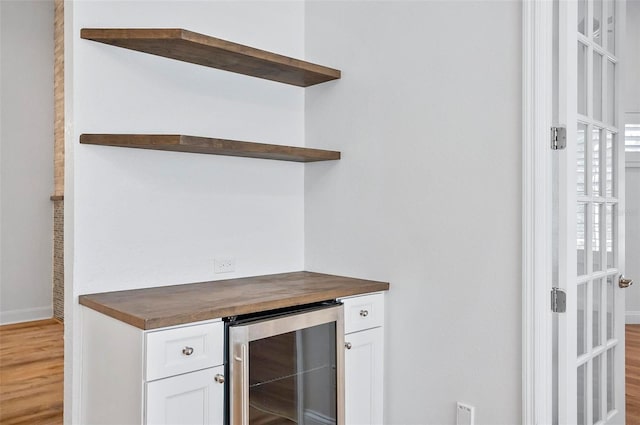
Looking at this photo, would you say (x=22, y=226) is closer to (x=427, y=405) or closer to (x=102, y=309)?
(x=102, y=309)

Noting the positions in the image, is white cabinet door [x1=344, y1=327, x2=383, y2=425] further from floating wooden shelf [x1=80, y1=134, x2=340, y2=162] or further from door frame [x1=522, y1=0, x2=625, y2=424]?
floating wooden shelf [x1=80, y1=134, x2=340, y2=162]

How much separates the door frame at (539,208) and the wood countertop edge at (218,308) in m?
0.71

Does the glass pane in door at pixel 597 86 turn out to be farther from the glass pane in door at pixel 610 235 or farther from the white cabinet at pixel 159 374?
the white cabinet at pixel 159 374

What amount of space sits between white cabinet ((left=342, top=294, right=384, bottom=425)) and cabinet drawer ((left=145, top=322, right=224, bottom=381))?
0.65 meters

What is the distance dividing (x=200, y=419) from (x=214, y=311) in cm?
36

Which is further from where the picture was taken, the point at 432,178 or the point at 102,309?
the point at 432,178

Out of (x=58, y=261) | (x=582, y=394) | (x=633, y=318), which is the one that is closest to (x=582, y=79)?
(x=582, y=394)

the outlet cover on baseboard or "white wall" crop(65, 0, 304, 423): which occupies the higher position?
"white wall" crop(65, 0, 304, 423)

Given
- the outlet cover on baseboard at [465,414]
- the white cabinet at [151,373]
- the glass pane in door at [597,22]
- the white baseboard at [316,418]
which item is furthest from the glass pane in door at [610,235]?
the white cabinet at [151,373]

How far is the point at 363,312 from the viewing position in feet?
7.31

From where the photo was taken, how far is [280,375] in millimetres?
1926

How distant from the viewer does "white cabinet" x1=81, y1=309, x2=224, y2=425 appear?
1.56 meters

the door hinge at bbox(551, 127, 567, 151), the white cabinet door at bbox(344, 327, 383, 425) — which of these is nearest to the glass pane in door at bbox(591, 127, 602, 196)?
the door hinge at bbox(551, 127, 567, 151)

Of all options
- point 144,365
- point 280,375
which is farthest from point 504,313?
point 144,365
